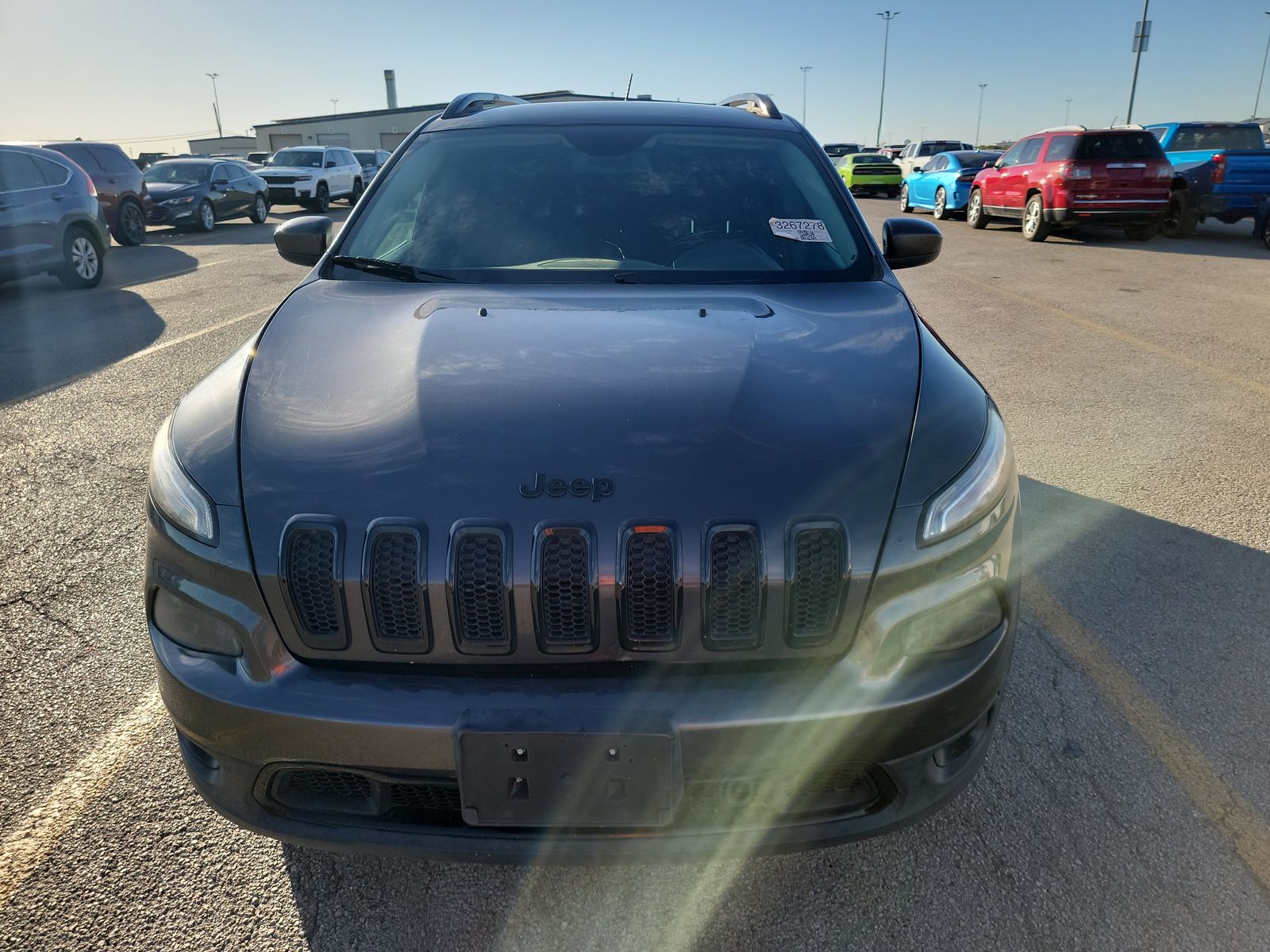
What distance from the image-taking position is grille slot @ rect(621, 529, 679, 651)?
67.0 inches

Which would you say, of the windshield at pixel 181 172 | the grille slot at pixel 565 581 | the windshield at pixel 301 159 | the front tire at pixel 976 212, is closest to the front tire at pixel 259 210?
the windshield at pixel 181 172

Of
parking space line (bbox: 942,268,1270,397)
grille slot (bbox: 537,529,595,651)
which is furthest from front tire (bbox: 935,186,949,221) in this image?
grille slot (bbox: 537,529,595,651)

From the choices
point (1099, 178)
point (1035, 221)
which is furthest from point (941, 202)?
point (1099, 178)

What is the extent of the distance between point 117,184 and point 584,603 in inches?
669

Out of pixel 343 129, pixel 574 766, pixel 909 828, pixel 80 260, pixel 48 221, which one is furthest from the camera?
pixel 343 129

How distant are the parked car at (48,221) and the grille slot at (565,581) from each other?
1037cm

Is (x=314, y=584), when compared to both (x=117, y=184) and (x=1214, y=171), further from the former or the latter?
(x=1214, y=171)

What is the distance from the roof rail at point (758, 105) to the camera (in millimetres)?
3736

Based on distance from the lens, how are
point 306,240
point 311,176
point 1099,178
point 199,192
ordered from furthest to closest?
point 311,176
point 199,192
point 1099,178
point 306,240

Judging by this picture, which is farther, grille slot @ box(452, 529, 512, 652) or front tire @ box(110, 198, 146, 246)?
front tire @ box(110, 198, 146, 246)

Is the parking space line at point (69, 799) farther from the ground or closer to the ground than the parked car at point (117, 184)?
closer to the ground

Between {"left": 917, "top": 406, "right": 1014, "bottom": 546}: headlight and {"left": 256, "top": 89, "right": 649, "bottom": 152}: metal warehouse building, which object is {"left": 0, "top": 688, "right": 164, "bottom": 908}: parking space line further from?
{"left": 256, "top": 89, "right": 649, "bottom": 152}: metal warehouse building

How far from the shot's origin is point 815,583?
173 centimetres

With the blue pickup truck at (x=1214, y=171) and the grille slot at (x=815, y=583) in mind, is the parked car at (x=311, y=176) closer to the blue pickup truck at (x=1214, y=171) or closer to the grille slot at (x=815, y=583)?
the blue pickup truck at (x=1214, y=171)
